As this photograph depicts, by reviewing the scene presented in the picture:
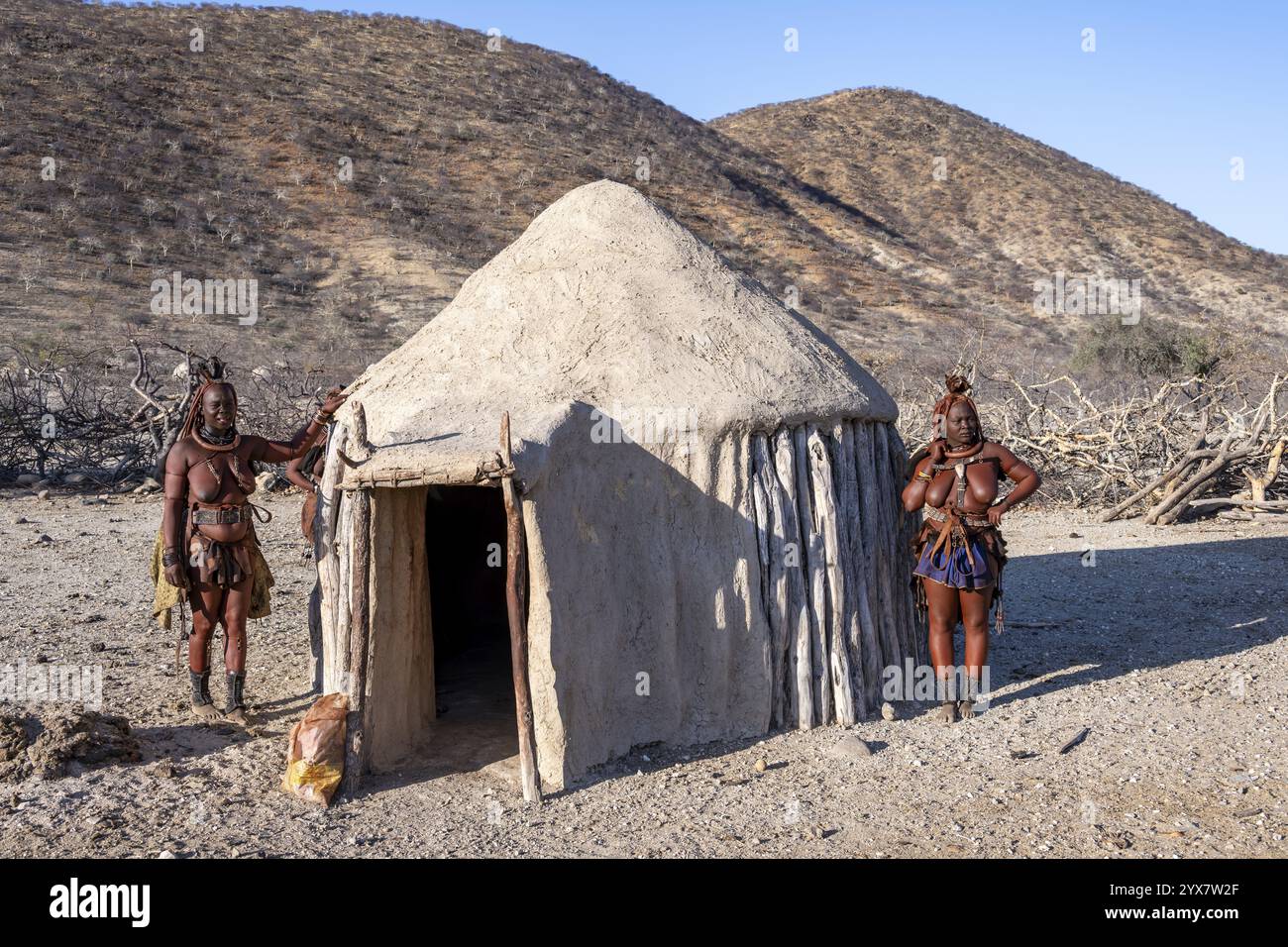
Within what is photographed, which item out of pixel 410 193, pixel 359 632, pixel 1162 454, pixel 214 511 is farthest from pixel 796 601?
pixel 410 193

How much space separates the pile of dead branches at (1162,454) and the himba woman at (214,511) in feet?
27.8

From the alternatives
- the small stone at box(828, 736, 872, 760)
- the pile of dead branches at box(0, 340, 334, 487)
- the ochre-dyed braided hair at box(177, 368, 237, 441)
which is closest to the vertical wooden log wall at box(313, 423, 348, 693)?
the ochre-dyed braided hair at box(177, 368, 237, 441)

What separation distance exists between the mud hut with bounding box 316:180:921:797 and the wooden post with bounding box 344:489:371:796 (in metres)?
0.01

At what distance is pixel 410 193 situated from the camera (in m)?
25.4

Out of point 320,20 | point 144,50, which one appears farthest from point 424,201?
point 320,20

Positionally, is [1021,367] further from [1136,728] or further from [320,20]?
[320,20]

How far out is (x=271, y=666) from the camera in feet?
21.2

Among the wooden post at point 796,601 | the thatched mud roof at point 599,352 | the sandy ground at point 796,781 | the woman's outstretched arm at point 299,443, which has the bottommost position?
the sandy ground at point 796,781

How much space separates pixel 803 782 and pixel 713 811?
1.60 feet

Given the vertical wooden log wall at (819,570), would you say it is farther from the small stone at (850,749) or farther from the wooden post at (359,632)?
the wooden post at (359,632)

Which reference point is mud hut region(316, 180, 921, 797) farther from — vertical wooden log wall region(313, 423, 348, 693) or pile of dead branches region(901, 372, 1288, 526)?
pile of dead branches region(901, 372, 1288, 526)

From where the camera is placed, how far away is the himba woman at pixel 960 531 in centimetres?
532

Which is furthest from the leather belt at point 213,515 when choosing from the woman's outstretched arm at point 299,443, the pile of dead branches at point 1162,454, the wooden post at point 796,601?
the pile of dead branches at point 1162,454

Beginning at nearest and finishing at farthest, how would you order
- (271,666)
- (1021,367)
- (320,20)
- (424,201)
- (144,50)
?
(271,666)
(1021,367)
(424,201)
(144,50)
(320,20)
